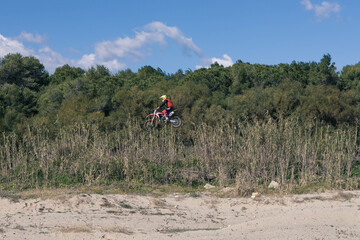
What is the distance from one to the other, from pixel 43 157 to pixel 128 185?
2994 millimetres

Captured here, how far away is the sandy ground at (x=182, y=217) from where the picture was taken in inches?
314

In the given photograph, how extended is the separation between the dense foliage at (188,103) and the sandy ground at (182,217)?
2325 millimetres

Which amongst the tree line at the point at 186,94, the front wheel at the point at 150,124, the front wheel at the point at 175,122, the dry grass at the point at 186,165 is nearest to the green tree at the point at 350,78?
the tree line at the point at 186,94

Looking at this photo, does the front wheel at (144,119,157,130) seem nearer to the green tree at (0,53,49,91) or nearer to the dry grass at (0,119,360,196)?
the dry grass at (0,119,360,196)

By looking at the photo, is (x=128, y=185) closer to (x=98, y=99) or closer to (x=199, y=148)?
(x=199, y=148)

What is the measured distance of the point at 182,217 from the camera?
9.95m

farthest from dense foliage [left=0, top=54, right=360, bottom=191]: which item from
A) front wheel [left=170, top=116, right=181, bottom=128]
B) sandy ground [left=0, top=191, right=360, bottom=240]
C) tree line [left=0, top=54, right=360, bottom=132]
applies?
sandy ground [left=0, top=191, right=360, bottom=240]

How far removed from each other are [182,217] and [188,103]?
12.7m

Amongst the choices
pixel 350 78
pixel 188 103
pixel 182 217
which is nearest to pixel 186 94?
pixel 188 103

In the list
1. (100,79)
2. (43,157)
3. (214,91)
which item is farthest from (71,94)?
(43,157)

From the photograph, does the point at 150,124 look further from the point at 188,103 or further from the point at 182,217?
the point at 182,217

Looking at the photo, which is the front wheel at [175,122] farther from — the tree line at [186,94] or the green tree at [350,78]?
the green tree at [350,78]

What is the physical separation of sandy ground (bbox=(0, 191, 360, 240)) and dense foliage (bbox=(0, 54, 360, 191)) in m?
2.33

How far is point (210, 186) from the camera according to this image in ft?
44.0
